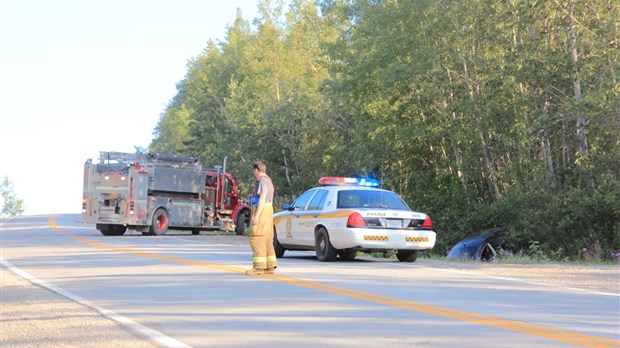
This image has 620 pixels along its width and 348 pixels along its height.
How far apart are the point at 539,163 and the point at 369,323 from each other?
22684 mm

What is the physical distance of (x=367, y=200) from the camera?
20.3m

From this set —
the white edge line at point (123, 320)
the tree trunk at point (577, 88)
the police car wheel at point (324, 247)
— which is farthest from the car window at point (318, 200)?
the tree trunk at point (577, 88)

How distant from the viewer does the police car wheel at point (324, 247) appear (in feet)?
64.7

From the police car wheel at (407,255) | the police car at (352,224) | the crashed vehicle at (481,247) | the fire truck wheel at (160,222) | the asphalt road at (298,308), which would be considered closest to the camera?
the asphalt road at (298,308)

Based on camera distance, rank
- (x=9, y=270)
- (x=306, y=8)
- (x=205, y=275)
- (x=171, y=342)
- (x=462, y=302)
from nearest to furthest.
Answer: (x=171, y=342)
(x=462, y=302)
(x=205, y=275)
(x=9, y=270)
(x=306, y=8)

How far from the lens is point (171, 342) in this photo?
8.67 meters

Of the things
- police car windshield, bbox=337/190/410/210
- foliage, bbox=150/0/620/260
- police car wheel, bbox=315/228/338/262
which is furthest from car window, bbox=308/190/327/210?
foliage, bbox=150/0/620/260

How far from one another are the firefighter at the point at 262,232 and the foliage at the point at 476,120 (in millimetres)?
11299

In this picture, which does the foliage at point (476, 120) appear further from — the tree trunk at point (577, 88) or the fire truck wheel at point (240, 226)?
the fire truck wheel at point (240, 226)

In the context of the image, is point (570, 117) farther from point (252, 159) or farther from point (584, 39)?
point (252, 159)

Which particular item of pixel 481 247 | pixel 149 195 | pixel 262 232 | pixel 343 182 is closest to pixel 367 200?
pixel 343 182

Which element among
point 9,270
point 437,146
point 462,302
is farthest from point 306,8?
point 462,302

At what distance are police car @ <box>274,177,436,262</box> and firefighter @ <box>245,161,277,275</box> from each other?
320 cm

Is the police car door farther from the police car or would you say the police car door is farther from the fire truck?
the fire truck
